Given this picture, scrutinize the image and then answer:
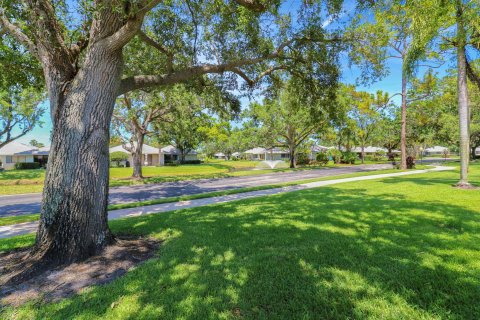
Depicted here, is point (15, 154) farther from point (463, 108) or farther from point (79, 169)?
point (463, 108)

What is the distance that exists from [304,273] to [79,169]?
3.86 metres

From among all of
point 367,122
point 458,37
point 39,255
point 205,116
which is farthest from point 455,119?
point 39,255

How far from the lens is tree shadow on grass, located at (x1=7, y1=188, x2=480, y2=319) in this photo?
2598 mm

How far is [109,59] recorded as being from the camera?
169 inches

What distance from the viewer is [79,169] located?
3.96m

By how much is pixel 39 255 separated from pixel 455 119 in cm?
4527

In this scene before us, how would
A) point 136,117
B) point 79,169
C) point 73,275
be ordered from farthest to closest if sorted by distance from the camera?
Answer: point 136,117 < point 79,169 < point 73,275

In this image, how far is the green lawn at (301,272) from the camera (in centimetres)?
259

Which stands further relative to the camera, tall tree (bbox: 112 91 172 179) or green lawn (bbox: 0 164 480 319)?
tall tree (bbox: 112 91 172 179)

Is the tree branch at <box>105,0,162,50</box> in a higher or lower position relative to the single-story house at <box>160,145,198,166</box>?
higher

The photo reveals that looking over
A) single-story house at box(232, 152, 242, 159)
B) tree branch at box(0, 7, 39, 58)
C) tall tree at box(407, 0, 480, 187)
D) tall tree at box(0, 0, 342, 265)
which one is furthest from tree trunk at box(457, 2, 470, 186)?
single-story house at box(232, 152, 242, 159)

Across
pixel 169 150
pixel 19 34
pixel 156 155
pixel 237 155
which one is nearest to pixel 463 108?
pixel 19 34

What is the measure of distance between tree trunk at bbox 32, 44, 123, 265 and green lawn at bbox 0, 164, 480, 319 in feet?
3.83

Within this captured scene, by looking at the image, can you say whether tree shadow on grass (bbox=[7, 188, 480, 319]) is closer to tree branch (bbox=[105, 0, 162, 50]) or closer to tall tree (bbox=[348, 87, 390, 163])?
tree branch (bbox=[105, 0, 162, 50])
